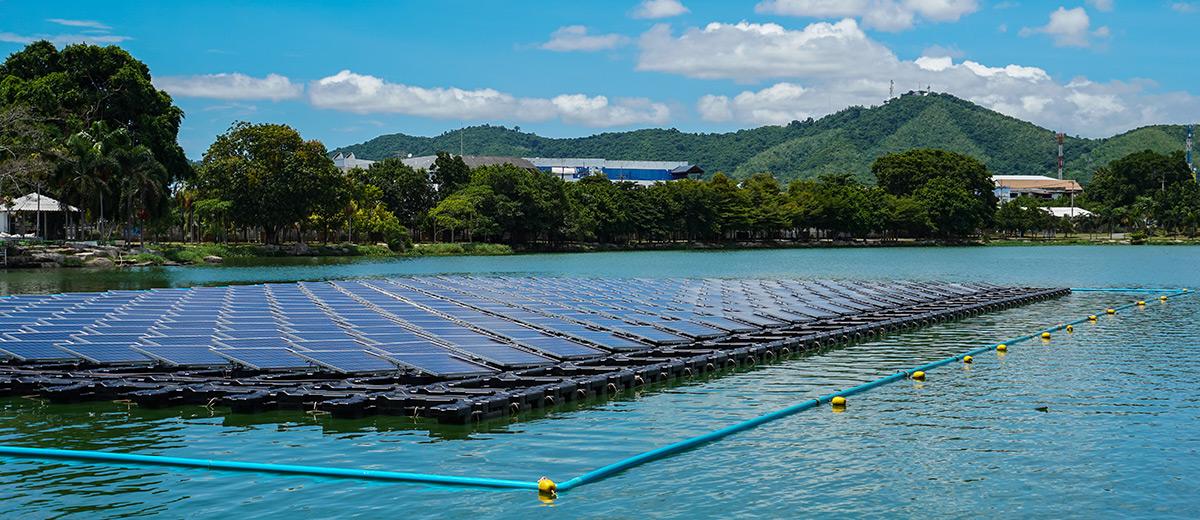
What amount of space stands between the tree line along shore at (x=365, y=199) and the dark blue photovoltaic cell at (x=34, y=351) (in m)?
47.9

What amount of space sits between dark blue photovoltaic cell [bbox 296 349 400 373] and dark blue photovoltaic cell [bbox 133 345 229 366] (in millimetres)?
2302

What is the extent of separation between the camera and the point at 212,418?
2098cm

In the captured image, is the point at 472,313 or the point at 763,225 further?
the point at 763,225

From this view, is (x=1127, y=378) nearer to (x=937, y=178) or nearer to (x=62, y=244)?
(x=62, y=244)

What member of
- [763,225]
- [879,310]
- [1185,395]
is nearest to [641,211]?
[763,225]

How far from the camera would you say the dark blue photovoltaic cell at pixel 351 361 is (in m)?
24.1

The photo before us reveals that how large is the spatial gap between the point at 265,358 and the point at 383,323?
19.9 feet

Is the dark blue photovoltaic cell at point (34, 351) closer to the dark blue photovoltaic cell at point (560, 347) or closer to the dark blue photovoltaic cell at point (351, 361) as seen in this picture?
the dark blue photovoltaic cell at point (351, 361)

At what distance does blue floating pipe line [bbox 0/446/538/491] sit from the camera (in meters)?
15.9

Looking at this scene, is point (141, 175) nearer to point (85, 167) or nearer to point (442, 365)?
point (85, 167)

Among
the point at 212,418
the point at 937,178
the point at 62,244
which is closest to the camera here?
the point at 212,418

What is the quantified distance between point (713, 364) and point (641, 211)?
125166 mm

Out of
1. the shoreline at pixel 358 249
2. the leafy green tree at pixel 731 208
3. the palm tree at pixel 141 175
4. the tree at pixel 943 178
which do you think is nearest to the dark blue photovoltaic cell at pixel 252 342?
the shoreline at pixel 358 249

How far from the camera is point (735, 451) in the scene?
18.5 meters
